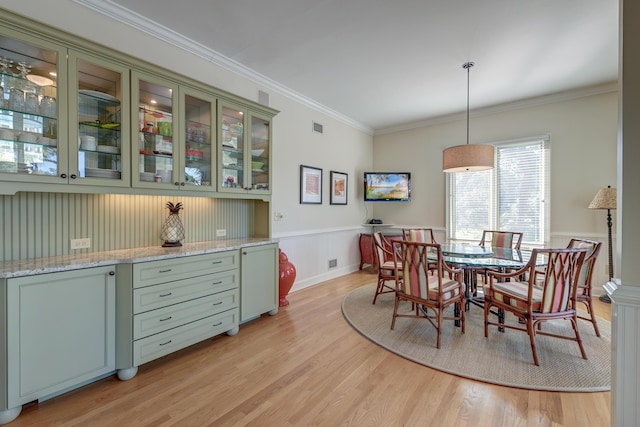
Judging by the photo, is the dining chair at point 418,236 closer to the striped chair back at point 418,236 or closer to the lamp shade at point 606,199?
the striped chair back at point 418,236

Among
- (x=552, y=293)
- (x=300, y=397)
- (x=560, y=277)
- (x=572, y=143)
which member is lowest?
(x=300, y=397)

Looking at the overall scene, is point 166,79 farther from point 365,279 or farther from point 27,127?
point 365,279

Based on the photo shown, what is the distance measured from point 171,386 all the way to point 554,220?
5.29 m

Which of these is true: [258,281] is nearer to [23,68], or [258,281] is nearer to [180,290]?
[180,290]

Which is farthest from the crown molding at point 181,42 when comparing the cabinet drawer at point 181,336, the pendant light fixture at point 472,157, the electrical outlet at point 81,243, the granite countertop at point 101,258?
the cabinet drawer at point 181,336

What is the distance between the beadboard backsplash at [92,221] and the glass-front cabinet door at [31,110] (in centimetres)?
32

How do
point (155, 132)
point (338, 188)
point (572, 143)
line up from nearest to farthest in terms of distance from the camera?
1. point (155, 132)
2. point (572, 143)
3. point (338, 188)

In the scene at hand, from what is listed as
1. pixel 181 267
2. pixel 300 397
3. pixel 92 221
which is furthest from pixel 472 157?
pixel 92 221

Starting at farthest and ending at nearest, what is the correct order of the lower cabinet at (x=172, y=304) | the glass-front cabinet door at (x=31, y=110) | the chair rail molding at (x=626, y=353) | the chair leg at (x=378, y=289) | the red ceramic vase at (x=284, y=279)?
the chair leg at (x=378, y=289), the red ceramic vase at (x=284, y=279), the lower cabinet at (x=172, y=304), the glass-front cabinet door at (x=31, y=110), the chair rail molding at (x=626, y=353)

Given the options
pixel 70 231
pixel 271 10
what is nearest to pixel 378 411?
pixel 70 231

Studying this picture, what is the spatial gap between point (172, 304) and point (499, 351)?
2.87 metres

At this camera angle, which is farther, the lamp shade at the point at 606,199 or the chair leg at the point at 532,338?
the lamp shade at the point at 606,199

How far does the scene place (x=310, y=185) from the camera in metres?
4.64

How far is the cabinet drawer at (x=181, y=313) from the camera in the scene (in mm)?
2168
